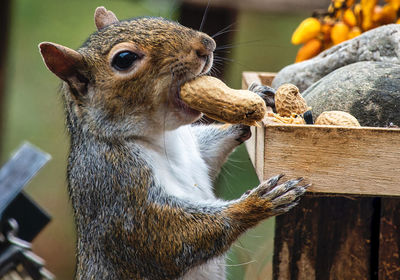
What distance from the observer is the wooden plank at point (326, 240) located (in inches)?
105

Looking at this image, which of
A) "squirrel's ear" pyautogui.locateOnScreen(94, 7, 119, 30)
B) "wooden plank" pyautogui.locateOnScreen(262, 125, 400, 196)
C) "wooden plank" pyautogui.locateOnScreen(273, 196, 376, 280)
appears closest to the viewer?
"wooden plank" pyautogui.locateOnScreen(262, 125, 400, 196)

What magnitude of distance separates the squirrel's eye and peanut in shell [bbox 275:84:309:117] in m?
0.54

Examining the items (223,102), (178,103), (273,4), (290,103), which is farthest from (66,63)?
(273,4)

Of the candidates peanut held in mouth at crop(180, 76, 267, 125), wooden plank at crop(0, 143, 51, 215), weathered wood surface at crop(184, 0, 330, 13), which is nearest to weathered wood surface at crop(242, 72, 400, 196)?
peanut held in mouth at crop(180, 76, 267, 125)

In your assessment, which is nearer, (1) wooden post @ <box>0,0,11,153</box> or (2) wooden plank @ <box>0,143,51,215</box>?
(2) wooden plank @ <box>0,143,51,215</box>

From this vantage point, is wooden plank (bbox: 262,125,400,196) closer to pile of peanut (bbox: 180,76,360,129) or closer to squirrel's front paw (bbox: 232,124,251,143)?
pile of peanut (bbox: 180,76,360,129)

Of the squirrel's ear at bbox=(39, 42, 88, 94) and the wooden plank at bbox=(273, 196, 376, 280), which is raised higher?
the squirrel's ear at bbox=(39, 42, 88, 94)

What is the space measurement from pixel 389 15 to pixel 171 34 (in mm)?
1136

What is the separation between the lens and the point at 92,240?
2.56 m

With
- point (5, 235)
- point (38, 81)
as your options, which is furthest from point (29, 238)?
point (38, 81)

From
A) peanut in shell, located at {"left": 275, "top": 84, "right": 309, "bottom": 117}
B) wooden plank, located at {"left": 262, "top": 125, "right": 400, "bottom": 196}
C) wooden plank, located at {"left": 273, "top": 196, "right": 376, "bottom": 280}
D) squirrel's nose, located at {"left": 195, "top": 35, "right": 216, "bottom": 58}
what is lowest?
wooden plank, located at {"left": 273, "top": 196, "right": 376, "bottom": 280}

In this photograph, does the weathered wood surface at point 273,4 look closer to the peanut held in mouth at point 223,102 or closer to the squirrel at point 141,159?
the squirrel at point 141,159

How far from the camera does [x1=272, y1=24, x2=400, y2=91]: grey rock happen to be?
8.38 feet

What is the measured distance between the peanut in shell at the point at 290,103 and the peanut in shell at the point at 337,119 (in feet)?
0.36
